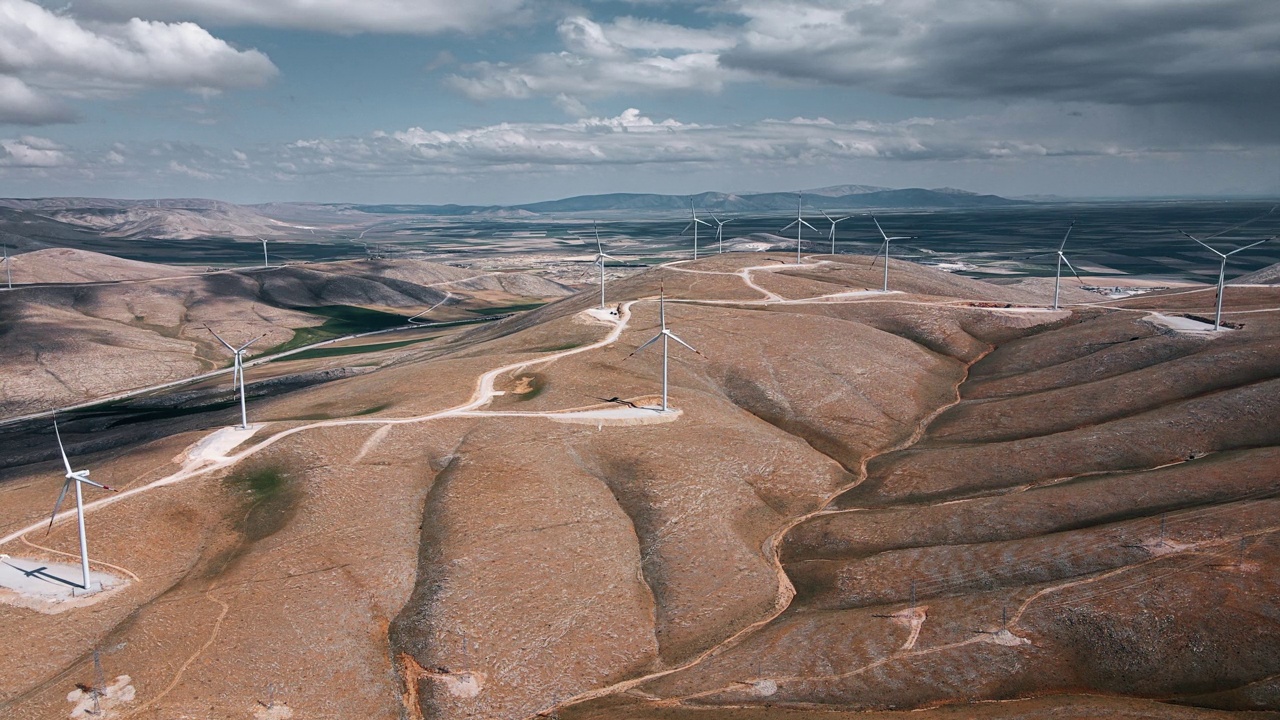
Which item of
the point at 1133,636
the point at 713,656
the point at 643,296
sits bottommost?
the point at 713,656

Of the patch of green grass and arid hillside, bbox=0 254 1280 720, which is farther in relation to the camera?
the patch of green grass

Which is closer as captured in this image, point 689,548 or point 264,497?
point 689,548

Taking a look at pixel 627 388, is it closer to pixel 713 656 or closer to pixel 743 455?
pixel 743 455

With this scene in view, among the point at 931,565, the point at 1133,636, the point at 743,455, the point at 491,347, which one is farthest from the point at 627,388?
the point at 1133,636

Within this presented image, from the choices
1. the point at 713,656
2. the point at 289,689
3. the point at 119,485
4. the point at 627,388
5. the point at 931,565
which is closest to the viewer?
the point at 289,689

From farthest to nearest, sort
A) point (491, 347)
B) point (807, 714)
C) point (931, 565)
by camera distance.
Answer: point (491, 347), point (931, 565), point (807, 714)

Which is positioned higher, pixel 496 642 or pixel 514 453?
pixel 514 453

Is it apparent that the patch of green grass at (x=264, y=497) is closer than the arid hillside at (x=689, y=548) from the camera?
No

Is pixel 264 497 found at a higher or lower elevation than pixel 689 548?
higher
